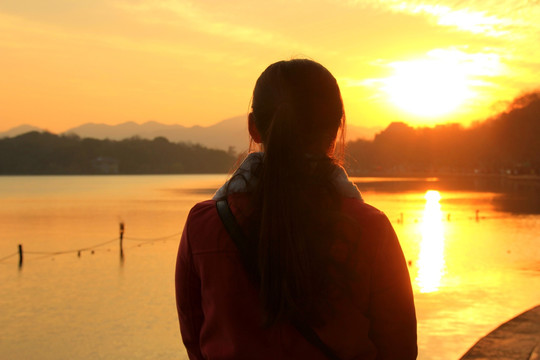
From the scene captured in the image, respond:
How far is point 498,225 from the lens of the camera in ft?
139

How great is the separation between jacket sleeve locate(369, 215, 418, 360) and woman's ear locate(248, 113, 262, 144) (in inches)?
17.2

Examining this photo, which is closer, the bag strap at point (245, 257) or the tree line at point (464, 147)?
the bag strap at point (245, 257)

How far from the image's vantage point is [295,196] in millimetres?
1479

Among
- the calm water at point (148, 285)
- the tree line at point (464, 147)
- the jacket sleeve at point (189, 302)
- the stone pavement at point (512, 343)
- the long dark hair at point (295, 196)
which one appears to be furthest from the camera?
the tree line at point (464, 147)

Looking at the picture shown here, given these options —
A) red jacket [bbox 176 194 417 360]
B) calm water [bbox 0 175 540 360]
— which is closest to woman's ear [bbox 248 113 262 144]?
red jacket [bbox 176 194 417 360]

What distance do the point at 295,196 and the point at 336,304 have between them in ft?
0.98

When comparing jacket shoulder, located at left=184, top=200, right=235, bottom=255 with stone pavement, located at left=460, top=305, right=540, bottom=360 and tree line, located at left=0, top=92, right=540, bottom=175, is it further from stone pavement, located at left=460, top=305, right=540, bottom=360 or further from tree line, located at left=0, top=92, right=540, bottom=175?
tree line, located at left=0, top=92, right=540, bottom=175

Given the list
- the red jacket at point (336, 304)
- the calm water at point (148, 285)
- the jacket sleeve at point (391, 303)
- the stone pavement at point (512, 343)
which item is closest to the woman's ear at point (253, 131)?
the red jacket at point (336, 304)

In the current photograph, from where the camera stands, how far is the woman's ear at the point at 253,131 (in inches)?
66.2

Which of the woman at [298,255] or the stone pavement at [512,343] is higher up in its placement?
the woman at [298,255]

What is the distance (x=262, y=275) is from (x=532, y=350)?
6.24 metres

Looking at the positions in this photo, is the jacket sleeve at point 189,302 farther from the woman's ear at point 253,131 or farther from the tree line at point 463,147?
the tree line at point 463,147

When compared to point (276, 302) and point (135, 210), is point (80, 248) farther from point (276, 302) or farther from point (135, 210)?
point (276, 302)

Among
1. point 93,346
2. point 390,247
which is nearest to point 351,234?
point 390,247
